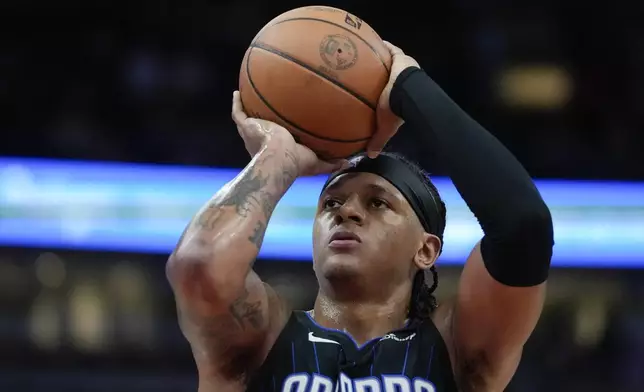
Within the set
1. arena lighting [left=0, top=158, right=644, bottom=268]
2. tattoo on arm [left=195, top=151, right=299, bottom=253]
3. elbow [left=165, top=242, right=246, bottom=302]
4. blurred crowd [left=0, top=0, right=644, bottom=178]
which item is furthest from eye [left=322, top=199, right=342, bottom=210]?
blurred crowd [left=0, top=0, right=644, bottom=178]

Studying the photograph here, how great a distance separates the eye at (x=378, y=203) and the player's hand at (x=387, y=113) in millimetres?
146

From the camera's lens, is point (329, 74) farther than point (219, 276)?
Yes

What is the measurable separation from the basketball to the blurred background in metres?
4.06

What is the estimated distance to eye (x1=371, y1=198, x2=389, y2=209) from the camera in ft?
8.50

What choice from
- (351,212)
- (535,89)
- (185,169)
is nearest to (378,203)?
(351,212)

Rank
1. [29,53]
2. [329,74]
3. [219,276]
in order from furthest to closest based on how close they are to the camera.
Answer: [29,53] → [329,74] → [219,276]

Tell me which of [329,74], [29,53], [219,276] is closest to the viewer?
[219,276]

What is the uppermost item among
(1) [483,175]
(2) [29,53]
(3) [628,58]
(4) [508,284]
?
(3) [628,58]

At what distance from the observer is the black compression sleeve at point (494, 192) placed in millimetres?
2166

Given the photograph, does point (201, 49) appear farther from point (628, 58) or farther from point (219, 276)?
point (219, 276)

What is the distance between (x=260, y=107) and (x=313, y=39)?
0.24 metres

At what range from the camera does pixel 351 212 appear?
2531 mm

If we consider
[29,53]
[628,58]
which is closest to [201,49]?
[29,53]

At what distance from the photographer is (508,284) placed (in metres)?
2.25
